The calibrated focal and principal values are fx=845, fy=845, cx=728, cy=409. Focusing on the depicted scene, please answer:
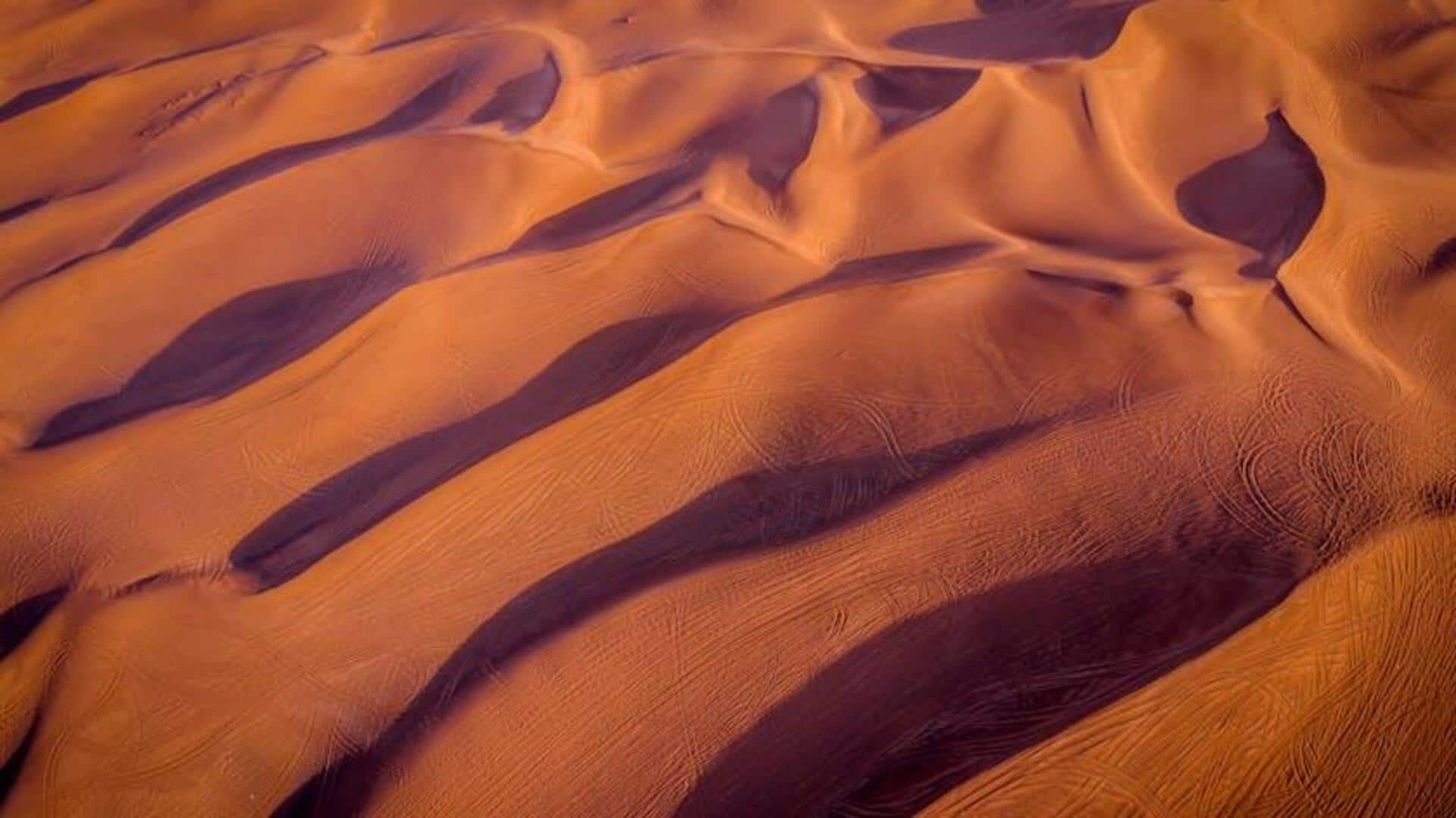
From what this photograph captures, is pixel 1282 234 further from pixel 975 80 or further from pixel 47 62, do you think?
pixel 47 62

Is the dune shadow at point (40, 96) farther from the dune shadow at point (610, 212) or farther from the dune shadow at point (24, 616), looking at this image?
the dune shadow at point (24, 616)

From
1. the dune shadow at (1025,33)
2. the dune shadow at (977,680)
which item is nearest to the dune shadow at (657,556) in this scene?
the dune shadow at (977,680)

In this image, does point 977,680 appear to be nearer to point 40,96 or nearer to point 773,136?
point 773,136

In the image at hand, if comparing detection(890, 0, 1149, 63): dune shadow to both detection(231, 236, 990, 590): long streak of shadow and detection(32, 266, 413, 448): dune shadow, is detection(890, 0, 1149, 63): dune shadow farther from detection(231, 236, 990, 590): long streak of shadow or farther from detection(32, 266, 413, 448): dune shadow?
detection(32, 266, 413, 448): dune shadow

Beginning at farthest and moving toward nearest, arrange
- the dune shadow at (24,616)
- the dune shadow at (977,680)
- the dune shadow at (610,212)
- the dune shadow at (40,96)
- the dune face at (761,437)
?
1. the dune shadow at (40,96)
2. the dune shadow at (610,212)
3. the dune shadow at (24,616)
4. the dune face at (761,437)
5. the dune shadow at (977,680)

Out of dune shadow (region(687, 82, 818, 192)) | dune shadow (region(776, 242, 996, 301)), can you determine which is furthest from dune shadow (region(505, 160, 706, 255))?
dune shadow (region(776, 242, 996, 301))

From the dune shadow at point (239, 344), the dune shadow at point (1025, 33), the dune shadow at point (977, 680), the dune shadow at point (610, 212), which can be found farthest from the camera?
the dune shadow at point (1025, 33)

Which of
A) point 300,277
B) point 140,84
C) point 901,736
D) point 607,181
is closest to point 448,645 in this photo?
point 901,736

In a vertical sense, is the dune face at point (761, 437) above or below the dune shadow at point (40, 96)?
below

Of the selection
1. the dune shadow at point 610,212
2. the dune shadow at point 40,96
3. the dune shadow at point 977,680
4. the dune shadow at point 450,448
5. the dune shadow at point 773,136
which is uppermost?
the dune shadow at point 40,96
